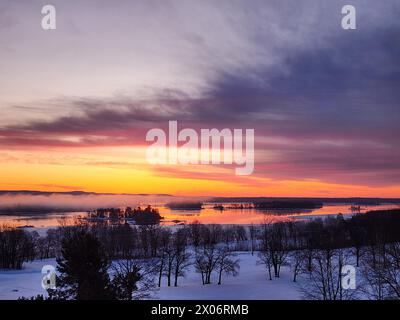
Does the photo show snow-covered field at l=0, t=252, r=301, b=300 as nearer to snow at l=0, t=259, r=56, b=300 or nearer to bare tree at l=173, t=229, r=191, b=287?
snow at l=0, t=259, r=56, b=300

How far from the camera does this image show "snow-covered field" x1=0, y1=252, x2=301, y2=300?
144 ft

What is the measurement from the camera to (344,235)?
89.2 meters

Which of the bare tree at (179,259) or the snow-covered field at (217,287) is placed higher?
the bare tree at (179,259)

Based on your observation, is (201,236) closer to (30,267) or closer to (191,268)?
(191,268)

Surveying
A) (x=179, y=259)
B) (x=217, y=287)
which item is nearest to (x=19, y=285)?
(x=179, y=259)

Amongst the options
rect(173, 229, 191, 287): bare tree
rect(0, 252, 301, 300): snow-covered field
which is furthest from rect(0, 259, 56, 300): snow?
rect(173, 229, 191, 287): bare tree

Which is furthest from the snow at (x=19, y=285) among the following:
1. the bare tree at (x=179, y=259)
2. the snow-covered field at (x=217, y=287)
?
the bare tree at (x=179, y=259)

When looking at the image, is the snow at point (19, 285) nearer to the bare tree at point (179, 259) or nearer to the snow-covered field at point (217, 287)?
the snow-covered field at point (217, 287)

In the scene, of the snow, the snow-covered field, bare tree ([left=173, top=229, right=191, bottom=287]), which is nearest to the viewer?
the snow

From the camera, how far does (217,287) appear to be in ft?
171

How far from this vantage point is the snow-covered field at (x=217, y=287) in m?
43.8
